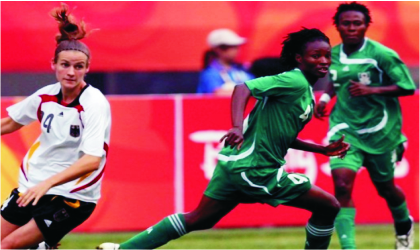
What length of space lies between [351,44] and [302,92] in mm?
2076

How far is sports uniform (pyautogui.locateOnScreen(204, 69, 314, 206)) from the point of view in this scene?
7.48m

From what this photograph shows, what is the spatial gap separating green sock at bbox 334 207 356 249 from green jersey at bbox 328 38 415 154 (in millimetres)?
654

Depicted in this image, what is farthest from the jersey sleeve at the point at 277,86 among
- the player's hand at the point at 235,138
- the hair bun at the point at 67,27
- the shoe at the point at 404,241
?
the shoe at the point at 404,241

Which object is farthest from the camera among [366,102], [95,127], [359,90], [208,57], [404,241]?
[208,57]

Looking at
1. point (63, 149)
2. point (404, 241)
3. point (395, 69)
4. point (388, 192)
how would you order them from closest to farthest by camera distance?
point (63, 149) < point (395, 69) < point (388, 192) < point (404, 241)

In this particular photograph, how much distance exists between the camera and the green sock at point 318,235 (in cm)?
782

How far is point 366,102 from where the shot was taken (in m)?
9.43

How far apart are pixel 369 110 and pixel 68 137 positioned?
3.12 metres

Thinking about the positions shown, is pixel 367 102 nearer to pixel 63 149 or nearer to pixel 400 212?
pixel 400 212

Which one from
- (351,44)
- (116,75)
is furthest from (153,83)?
(351,44)

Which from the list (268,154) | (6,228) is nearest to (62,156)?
(6,228)

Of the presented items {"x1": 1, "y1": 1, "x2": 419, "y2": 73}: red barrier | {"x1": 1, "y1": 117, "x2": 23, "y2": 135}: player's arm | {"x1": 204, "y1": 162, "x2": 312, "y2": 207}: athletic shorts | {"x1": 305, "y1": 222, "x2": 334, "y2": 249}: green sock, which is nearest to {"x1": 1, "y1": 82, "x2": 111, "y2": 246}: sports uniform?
{"x1": 1, "y1": 117, "x2": 23, "y2": 135}: player's arm

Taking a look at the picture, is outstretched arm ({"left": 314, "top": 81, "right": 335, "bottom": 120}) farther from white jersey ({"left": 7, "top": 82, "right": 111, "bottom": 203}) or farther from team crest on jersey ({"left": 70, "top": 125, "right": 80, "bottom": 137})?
team crest on jersey ({"left": 70, "top": 125, "right": 80, "bottom": 137})

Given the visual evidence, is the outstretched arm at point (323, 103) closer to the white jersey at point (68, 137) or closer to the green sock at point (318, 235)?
the green sock at point (318, 235)
